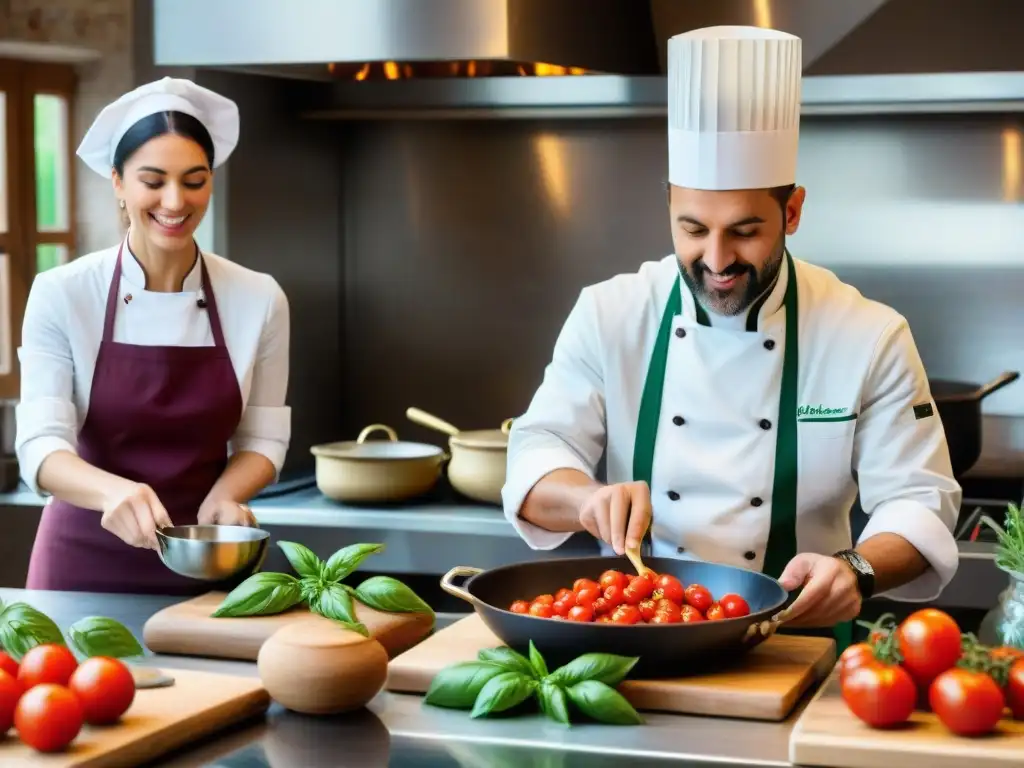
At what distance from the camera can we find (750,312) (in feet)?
7.35

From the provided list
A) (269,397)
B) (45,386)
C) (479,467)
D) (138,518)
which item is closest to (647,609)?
(138,518)

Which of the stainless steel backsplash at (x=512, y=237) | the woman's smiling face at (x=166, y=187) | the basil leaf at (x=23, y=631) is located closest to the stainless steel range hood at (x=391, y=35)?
the stainless steel backsplash at (x=512, y=237)

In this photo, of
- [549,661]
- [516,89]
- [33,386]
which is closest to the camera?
[549,661]

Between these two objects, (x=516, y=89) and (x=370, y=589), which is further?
(x=516, y=89)

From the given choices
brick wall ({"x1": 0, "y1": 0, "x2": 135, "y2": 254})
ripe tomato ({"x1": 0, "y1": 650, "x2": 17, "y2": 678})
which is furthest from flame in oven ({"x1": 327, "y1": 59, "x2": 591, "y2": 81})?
ripe tomato ({"x1": 0, "y1": 650, "x2": 17, "y2": 678})

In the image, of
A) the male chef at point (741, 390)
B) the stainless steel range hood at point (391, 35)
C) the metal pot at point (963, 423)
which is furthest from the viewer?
the metal pot at point (963, 423)

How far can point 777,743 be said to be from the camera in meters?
1.56

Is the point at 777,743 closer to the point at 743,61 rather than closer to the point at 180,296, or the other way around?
the point at 743,61

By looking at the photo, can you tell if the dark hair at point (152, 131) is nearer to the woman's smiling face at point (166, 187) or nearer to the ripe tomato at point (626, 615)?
the woman's smiling face at point (166, 187)

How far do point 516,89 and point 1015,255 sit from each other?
1.23 metres

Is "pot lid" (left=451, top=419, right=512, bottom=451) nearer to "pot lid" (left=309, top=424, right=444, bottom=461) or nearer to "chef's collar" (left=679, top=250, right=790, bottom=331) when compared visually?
"pot lid" (left=309, top=424, right=444, bottom=461)

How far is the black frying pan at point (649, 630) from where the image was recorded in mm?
1636

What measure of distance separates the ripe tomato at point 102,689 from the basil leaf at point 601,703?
1.53ft

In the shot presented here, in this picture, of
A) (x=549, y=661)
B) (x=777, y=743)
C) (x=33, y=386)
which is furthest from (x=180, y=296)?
(x=777, y=743)
